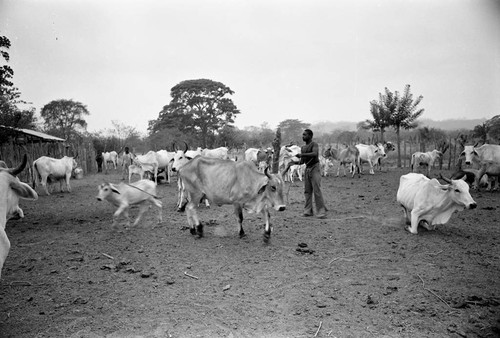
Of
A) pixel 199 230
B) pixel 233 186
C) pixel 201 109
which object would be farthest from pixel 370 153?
pixel 201 109

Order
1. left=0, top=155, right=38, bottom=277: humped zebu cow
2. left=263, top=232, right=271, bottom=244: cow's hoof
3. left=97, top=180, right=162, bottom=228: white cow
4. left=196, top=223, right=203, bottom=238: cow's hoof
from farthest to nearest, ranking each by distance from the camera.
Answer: left=97, top=180, right=162, bottom=228: white cow → left=196, top=223, right=203, bottom=238: cow's hoof → left=263, top=232, right=271, bottom=244: cow's hoof → left=0, top=155, right=38, bottom=277: humped zebu cow

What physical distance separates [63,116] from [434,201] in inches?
1578

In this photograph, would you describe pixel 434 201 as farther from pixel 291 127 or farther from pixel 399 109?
pixel 291 127

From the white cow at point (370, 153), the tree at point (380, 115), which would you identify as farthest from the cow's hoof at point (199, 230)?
the tree at point (380, 115)

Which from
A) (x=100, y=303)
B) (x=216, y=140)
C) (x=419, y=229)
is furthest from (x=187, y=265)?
(x=216, y=140)

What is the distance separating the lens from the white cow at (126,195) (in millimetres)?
6438

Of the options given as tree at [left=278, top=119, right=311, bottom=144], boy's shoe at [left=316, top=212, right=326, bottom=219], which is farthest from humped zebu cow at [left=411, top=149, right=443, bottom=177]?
tree at [left=278, top=119, right=311, bottom=144]

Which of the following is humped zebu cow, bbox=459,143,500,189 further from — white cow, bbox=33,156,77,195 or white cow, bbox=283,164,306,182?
white cow, bbox=33,156,77,195

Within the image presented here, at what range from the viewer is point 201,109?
35281 millimetres

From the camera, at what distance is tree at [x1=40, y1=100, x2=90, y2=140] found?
35.9 metres

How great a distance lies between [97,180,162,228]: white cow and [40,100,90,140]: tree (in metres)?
32.8

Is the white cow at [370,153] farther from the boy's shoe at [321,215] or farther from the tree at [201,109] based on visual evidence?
the tree at [201,109]

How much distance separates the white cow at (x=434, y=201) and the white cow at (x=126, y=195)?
5375 mm

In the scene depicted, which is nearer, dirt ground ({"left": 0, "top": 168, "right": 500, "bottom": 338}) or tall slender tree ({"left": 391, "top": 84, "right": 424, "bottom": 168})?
dirt ground ({"left": 0, "top": 168, "right": 500, "bottom": 338})
